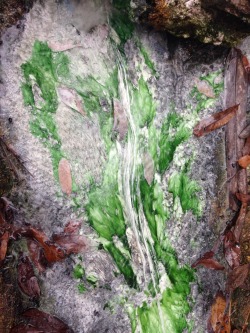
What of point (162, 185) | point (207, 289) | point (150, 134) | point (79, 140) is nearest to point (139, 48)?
point (150, 134)

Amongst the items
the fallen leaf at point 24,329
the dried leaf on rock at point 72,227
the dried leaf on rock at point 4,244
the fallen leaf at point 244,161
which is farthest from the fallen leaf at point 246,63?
the fallen leaf at point 24,329

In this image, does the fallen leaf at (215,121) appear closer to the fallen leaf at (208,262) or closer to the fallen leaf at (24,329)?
the fallen leaf at (208,262)

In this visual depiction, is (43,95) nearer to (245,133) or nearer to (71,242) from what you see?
(71,242)

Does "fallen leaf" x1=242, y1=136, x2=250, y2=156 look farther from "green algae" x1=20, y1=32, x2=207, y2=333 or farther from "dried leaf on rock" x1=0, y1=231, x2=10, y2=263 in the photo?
"dried leaf on rock" x1=0, y1=231, x2=10, y2=263

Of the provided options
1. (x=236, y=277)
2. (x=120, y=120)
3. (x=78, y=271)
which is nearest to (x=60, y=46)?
(x=120, y=120)

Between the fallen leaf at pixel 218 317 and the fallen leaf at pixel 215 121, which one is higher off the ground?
the fallen leaf at pixel 215 121

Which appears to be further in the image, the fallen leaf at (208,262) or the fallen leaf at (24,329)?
the fallen leaf at (208,262)
